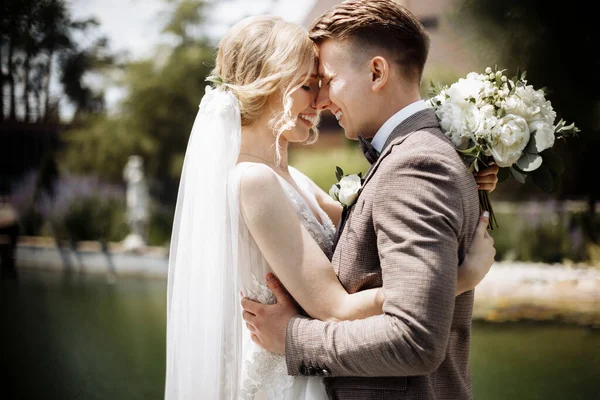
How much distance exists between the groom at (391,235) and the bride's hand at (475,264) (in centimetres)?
3

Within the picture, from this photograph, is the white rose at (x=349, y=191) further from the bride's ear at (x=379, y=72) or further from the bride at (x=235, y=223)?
the bride's ear at (x=379, y=72)

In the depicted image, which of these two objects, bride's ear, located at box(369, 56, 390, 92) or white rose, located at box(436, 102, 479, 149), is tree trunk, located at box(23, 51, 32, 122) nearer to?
bride's ear, located at box(369, 56, 390, 92)

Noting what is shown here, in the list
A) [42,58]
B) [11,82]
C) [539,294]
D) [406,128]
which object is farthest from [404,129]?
[42,58]

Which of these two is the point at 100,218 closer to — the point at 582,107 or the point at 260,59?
the point at 582,107

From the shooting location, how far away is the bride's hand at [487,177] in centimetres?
168

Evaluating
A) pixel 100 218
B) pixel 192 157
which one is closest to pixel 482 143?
pixel 192 157

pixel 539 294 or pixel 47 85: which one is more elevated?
pixel 47 85

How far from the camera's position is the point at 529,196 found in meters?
8.94

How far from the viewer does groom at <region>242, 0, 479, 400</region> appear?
1.35 m

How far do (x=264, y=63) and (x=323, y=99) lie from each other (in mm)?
219

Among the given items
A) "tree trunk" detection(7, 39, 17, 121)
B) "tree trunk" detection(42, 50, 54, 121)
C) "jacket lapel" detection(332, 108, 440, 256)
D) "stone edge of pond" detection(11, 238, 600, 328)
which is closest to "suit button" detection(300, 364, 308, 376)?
"jacket lapel" detection(332, 108, 440, 256)

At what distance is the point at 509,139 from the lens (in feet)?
5.38

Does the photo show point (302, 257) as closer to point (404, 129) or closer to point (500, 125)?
point (404, 129)

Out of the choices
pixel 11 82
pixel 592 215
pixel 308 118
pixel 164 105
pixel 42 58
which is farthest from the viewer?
pixel 164 105
